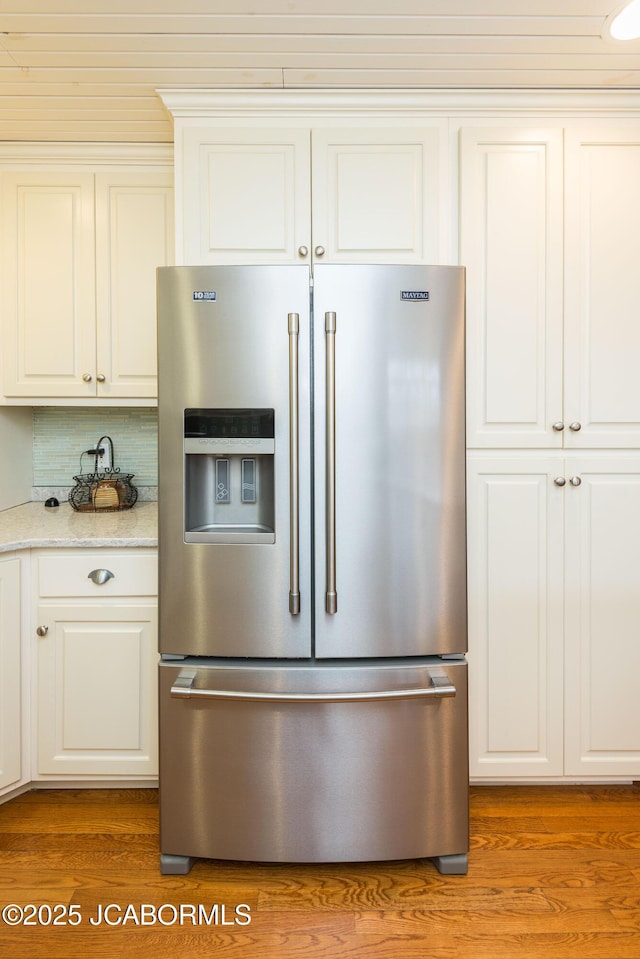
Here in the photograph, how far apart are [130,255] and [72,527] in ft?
3.46

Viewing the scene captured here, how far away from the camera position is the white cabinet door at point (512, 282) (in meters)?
2.01

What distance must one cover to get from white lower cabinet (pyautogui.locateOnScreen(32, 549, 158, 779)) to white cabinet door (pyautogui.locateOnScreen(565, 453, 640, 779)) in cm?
137

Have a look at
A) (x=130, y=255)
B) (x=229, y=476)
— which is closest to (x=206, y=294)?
(x=229, y=476)

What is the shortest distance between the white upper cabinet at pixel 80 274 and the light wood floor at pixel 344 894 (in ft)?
5.06

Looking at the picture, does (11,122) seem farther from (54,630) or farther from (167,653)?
(167,653)

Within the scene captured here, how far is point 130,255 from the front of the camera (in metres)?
2.41

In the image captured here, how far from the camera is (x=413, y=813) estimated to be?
5.57 feet

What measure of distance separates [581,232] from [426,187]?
20.5 inches

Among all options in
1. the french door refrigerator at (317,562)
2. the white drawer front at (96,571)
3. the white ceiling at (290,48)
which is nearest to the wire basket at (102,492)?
the white drawer front at (96,571)

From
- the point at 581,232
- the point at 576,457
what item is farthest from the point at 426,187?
the point at 576,457

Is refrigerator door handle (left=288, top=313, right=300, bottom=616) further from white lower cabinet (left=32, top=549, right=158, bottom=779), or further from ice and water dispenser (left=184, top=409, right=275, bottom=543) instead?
white lower cabinet (left=32, top=549, right=158, bottom=779)

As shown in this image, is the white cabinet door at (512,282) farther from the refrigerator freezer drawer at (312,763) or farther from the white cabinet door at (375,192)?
the refrigerator freezer drawer at (312,763)

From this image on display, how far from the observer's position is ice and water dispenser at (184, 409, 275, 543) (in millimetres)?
1699

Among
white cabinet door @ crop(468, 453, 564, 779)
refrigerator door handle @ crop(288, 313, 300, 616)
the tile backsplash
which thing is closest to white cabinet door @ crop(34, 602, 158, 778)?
refrigerator door handle @ crop(288, 313, 300, 616)
